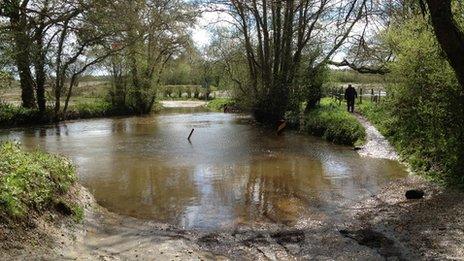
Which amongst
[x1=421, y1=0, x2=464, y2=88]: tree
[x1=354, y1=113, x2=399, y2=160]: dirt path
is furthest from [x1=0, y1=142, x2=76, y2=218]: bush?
[x1=354, y1=113, x2=399, y2=160]: dirt path

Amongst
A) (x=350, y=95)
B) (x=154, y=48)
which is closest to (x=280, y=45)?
(x=350, y=95)

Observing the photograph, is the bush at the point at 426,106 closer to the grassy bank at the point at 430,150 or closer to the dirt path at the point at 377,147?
the grassy bank at the point at 430,150

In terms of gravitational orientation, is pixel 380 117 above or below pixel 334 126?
above

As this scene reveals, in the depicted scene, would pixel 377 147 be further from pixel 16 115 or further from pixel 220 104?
pixel 220 104

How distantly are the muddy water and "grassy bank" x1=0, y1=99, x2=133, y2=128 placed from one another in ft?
17.7

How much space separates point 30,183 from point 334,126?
1707cm

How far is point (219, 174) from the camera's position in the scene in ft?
46.9

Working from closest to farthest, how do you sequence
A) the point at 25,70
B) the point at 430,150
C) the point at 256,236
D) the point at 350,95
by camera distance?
the point at 256,236 < the point at 430,150 < the point at 350,95 < the point at 25,70

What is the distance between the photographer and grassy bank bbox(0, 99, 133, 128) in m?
29.7

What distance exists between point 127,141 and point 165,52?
868 inches

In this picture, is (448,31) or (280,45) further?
(280,45)

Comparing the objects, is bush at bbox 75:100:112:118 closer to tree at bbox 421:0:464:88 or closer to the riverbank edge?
the riverbank edge

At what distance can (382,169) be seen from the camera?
48.3ft

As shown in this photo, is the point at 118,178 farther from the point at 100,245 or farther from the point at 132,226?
the point at 100,245
